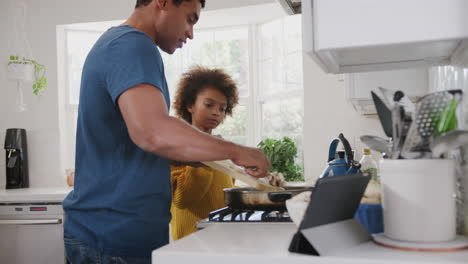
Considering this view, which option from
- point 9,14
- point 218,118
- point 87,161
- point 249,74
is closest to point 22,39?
point 9,14

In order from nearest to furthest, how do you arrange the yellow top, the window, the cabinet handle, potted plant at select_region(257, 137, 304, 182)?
the yellow top < the cabinet handle < potted plant at select_region(257, 137, 304, 182) < the window

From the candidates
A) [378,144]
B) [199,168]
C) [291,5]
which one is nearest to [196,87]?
[199,168]

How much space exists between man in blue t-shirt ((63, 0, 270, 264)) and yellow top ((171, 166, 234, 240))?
602mm

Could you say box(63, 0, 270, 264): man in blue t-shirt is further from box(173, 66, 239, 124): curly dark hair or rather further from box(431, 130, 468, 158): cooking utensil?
box(173, 66, 239, 124): curly dark hair

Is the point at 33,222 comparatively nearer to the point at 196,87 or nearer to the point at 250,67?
the point at 196,87

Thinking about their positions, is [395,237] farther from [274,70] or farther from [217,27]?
[217,27]

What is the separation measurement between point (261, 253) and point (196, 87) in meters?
1.94

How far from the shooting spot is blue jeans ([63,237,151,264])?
1.39 meters

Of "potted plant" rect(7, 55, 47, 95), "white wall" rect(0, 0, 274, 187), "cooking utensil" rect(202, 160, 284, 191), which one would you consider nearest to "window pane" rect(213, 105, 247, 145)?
"white wall" rect(0, 0, 274, 187)

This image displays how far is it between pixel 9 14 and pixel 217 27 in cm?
178

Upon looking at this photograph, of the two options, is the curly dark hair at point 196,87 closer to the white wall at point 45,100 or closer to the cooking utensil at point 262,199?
the cooking utensil at point 262,199

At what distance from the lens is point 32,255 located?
3.53 metres

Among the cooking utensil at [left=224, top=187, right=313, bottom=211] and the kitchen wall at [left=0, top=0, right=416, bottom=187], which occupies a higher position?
the kitchen wall at [left=0, top=0, right=416, bottom=187]

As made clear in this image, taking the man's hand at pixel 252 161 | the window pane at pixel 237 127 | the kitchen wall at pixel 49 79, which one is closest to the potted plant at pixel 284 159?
the window pane at pixel 237 127
